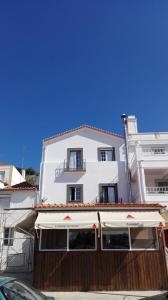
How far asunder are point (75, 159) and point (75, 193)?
4.22 m

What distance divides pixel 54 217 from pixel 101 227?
292cm

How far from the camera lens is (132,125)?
36531 mm

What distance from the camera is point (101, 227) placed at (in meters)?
15.7

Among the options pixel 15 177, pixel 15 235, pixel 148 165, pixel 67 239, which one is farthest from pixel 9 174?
pixel 67 239

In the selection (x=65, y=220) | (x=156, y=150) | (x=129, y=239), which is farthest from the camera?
(x=156, y=150)

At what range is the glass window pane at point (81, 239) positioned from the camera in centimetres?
1662

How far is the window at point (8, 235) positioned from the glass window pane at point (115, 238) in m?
14.2

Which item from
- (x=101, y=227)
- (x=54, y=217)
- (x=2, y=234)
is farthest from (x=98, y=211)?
(x=2, y=234)

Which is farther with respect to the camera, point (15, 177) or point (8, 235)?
point (15, 177)

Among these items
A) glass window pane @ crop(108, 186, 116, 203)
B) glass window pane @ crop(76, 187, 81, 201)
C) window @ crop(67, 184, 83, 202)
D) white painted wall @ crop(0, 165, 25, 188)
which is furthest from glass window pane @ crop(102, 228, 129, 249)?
white painted wall @ crop(0, 165, 25, 188)

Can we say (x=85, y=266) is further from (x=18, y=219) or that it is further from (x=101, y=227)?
(x=18, y=219)

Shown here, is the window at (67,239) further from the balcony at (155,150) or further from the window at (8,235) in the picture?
the balcony at (155,150)

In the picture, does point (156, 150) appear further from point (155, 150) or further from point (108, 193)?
point (108, 193)

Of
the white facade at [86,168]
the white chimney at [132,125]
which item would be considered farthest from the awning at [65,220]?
the white chimney at [132,125]
